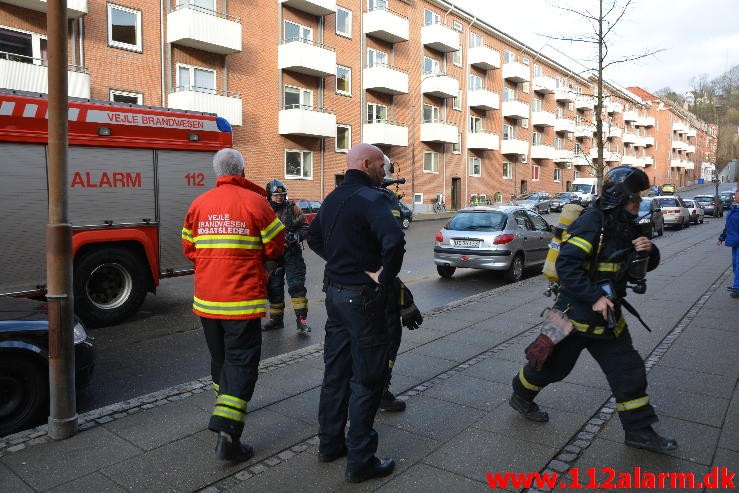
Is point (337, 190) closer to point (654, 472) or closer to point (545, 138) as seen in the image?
point (654, 472)

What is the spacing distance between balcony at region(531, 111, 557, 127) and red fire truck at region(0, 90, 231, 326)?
1897 inches

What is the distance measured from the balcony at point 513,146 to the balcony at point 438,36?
458 inches

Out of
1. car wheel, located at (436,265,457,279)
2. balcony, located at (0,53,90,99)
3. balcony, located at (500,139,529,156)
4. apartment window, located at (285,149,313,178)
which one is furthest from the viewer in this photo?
balcony, located at (500,139,529,156)

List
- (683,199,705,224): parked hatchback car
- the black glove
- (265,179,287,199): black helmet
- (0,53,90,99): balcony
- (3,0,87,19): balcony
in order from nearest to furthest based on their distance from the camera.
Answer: the black glove
(265,179,287,199): black helmet
(0,53,90,99): balcony
(3,0,87,19): balcony
(683,199,705,224): parked hatchback car

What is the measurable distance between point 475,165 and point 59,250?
42.6m

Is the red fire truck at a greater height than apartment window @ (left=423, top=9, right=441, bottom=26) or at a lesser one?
lesser

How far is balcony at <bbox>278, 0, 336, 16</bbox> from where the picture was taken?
2783cm

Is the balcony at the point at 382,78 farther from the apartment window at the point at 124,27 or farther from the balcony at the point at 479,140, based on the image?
the apartment window at the point at 124,27

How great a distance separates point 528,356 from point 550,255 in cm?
68

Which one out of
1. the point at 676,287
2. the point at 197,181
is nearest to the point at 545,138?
the point at 676,287

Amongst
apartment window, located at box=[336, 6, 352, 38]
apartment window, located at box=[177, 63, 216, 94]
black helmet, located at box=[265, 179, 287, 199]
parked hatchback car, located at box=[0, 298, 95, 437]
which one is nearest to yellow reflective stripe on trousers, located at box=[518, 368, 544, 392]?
parked hatchback car, located at box=[0, 298, 95, 437]

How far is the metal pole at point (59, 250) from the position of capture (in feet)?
12.0

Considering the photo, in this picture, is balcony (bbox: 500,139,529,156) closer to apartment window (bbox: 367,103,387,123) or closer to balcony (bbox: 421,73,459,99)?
balcony (bbox: 421,73,459,99)

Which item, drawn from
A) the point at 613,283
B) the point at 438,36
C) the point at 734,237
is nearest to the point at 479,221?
the point at 734,237
